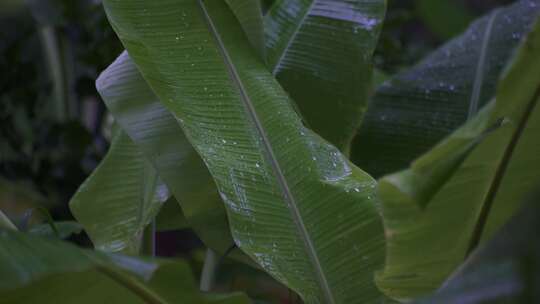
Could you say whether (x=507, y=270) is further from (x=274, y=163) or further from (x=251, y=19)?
(x=251, y=19)

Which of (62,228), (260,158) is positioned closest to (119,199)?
(62,228)

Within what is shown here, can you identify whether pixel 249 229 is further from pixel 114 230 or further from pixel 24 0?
pixel 24 0

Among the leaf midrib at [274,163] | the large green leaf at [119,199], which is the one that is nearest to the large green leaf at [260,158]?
the leaf midrib at [274,163]

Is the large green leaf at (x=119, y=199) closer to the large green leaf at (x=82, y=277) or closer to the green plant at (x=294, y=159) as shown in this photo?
the green plant at (x=294, y=159)

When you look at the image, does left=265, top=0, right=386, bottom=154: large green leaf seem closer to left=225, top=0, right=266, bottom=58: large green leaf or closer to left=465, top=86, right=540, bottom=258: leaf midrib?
left=225, top=0, right=266, bottom=58: large green leaf

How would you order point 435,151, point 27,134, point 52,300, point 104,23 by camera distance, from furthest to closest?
point 27,134, point 104,23, point 52,300, point 435,151

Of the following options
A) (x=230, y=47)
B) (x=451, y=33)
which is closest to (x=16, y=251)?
(x=230, y=47)

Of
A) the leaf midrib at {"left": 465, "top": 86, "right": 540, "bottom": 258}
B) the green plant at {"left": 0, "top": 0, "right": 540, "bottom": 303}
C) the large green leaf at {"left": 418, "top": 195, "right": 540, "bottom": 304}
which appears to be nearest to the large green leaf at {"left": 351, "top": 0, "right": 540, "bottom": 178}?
the green plant at {"left": 0, "top": 0, "right": 540, "bottom": 303}
